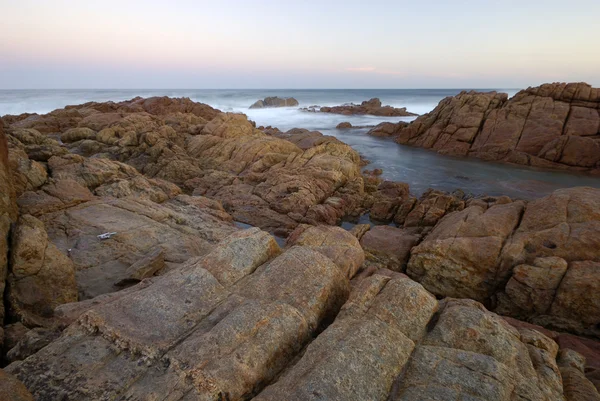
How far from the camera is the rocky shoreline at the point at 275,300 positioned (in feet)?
15.1

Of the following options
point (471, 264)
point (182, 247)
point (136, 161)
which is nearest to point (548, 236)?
point (471, 264)

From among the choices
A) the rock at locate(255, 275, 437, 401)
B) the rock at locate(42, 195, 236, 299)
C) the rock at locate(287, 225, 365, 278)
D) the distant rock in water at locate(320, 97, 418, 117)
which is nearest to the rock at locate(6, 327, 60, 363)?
the rock at locate(42, 195, 236, 299)

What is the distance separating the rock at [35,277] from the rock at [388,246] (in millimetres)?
9816

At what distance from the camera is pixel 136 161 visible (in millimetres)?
24016

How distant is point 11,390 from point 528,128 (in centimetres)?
4167

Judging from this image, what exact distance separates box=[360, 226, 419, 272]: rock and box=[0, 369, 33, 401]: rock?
35.8 ft

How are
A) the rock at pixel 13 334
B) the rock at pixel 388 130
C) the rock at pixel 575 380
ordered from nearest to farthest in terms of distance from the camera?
1. the rock at pixel 575 380
2. the rock at pixel 13 334
3. the rock at pixel 388 130

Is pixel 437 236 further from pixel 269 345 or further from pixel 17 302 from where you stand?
pixel 17 302

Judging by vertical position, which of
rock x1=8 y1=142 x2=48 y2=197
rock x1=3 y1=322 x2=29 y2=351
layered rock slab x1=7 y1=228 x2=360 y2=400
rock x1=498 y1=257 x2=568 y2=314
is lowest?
rock x1=498 y1=257 x2=568 y2=314

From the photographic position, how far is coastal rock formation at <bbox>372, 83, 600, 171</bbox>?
30875 millimetres

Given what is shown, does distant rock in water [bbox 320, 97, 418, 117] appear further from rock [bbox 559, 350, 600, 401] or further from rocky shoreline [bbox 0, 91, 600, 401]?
rock [bbox 559, 350, 600, 401]

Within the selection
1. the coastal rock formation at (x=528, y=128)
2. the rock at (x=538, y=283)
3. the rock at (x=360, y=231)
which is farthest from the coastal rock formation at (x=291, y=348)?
the coastal rock formation at (x=528, y=128)

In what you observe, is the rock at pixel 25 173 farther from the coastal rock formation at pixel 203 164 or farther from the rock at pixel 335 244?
the rock at pixel 335 244

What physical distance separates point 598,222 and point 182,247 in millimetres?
14342
